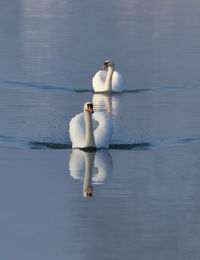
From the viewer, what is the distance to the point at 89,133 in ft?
59.7

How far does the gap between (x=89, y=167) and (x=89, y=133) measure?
118 cm

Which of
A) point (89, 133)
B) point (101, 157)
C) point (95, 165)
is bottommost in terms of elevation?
point (95, 165)

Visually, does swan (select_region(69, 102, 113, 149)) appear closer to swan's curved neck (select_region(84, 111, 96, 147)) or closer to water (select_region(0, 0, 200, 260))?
swan's curved neck (select_region(84, 111, 96, 147))

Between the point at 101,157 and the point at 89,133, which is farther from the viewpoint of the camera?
the point at 89,133

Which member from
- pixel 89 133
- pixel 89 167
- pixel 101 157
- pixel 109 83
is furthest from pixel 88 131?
pixel 109 83

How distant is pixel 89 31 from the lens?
151 feet

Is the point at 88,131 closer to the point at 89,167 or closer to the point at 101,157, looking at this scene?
the point at 101,157

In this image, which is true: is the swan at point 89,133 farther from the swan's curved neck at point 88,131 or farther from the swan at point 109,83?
the swan at point 109,83

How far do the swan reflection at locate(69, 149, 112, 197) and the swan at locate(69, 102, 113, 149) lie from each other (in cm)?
13

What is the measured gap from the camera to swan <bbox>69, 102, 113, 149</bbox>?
59.7 ft

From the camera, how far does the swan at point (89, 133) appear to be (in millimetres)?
18203

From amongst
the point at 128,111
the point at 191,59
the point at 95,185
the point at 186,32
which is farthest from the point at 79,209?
the point at 186,32

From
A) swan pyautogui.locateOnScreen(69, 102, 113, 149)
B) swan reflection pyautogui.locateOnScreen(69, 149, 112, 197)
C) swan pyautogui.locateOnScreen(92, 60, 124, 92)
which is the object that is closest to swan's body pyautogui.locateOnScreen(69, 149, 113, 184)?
swan reflection pyautogui.locateOnScreen(69, 149, 112, 197)

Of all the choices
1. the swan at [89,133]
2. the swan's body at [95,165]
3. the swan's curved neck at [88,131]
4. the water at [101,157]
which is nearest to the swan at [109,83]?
the water at [101,157]
